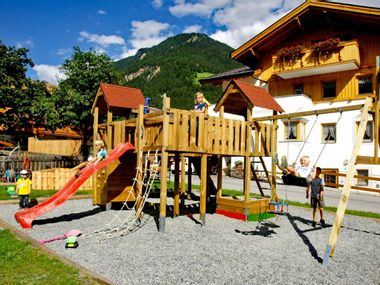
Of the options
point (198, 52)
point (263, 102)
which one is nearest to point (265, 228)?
point (263, 102)

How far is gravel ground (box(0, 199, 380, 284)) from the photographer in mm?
6089

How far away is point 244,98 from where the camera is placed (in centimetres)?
1179

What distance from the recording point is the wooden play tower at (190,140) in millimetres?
10016

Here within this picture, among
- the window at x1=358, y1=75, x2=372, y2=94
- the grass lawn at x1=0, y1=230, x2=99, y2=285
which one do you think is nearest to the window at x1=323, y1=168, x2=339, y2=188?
the window at x1=358, y1=75, x2=372, y2=94

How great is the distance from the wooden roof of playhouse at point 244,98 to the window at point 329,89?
668 inches

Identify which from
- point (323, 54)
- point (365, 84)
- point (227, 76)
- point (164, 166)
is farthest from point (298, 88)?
point (164, 166)

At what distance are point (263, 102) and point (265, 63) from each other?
20.8 meters

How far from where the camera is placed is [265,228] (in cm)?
1041

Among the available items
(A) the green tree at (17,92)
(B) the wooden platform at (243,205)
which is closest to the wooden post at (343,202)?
(B) the wooden platform at (243,205)

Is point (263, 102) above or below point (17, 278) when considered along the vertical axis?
above

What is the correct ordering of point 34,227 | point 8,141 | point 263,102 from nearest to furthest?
1. point 34,227
2. point 263,102
3. point 8,141

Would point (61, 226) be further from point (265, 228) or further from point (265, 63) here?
point (265, 63)

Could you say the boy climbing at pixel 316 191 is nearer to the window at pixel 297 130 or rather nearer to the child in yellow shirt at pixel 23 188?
the child in yellow shirt at pixel 23 188

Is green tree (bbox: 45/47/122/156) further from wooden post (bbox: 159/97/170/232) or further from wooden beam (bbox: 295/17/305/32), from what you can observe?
wooden post (bbox: 159/97/170/232)
